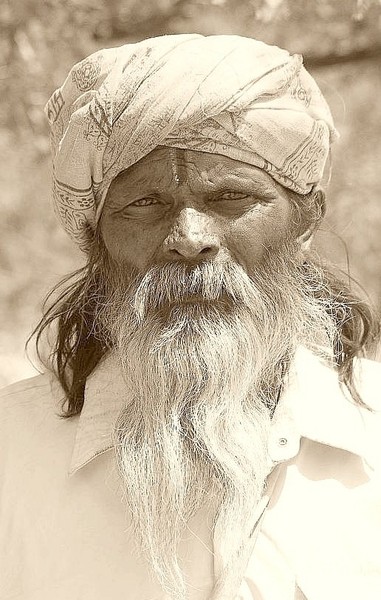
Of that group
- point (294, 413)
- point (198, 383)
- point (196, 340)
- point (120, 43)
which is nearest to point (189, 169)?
point (196, 340)

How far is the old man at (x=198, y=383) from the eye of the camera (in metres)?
2.41

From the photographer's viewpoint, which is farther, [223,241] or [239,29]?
[239,29]

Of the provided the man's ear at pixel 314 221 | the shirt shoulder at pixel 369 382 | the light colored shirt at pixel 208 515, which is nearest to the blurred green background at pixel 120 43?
the man's ear at pixel 314 221

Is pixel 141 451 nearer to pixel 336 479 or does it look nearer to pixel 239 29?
pixel 336 479

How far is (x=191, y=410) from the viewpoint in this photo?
2496 mm

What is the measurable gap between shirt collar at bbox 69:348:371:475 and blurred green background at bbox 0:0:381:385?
100cm

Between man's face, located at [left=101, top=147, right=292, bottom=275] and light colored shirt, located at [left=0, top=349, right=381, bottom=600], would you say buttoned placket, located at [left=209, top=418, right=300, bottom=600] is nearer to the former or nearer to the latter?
light colored shirt, located at [left=0, top=349, right=381, bottom=600]

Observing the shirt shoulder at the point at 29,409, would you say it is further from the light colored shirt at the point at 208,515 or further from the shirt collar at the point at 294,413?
the shirt collar at the point at 294,413

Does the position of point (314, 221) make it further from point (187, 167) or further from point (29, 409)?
point (29, 409)

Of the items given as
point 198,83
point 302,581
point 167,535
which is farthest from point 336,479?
point 198,83

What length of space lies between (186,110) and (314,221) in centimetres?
60

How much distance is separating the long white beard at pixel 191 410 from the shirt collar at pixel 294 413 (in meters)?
0.06

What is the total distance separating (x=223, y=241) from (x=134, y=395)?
1.49 ft

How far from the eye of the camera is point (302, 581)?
2.34m
